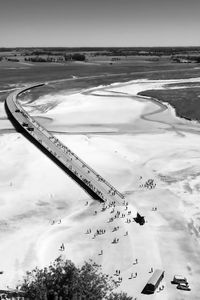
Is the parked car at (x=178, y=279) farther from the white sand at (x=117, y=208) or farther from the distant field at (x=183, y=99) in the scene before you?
the distant field at (x=183, y=99)

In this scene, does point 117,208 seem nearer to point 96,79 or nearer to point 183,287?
point 183,287

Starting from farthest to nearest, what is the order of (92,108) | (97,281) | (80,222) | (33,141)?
(92,108) < (33,141) < (80,222) < (97,281)

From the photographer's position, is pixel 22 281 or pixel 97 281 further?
pixel 22 281

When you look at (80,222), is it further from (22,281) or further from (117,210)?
(22,281)

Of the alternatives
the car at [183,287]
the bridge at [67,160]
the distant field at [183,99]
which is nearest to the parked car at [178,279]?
the car at [183,287]

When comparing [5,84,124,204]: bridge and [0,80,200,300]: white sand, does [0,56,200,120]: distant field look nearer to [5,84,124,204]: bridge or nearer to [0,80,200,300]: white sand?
[0,80,200,300]: white sand

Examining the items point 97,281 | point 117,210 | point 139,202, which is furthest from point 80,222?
point 97,281

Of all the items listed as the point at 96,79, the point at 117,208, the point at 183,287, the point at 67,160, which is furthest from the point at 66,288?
the point at 96,79
